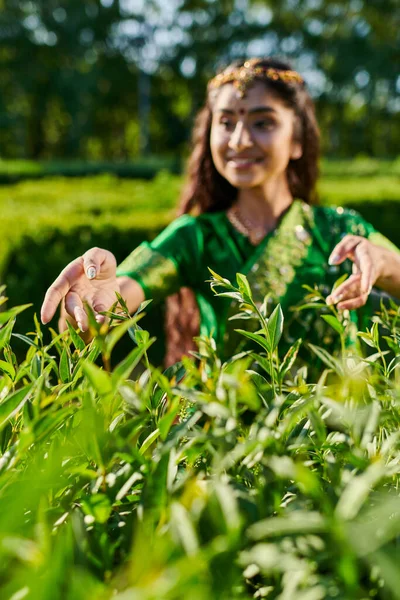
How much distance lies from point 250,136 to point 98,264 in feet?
3.40

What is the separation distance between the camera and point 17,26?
3212 centimetres

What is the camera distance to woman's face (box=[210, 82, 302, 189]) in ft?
6.61

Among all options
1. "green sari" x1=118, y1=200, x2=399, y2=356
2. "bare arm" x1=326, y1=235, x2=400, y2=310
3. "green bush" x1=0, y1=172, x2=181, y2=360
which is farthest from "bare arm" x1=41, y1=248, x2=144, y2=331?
"green bush" x1=0, y1=172, x2=181, y2=360

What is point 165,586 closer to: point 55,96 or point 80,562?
point 80,562

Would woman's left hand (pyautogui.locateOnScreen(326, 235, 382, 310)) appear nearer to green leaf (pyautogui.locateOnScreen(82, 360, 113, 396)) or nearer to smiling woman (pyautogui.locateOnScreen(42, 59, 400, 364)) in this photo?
smiling woman (pyautogui.locateOnScreen(42, 59, 400, 364))

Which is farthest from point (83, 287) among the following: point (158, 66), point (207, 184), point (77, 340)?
point (158, 66)

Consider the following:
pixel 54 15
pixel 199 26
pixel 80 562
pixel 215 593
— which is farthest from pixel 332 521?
pixel 199 26

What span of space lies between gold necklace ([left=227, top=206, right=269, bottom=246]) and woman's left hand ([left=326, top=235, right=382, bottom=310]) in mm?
791

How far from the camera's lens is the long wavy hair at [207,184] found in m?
2.42

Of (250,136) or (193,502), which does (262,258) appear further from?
(193,502)

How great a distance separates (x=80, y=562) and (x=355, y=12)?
3930 cm

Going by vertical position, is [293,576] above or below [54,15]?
below

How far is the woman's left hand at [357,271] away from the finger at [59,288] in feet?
1.40

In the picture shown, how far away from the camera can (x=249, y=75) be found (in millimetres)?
2107
